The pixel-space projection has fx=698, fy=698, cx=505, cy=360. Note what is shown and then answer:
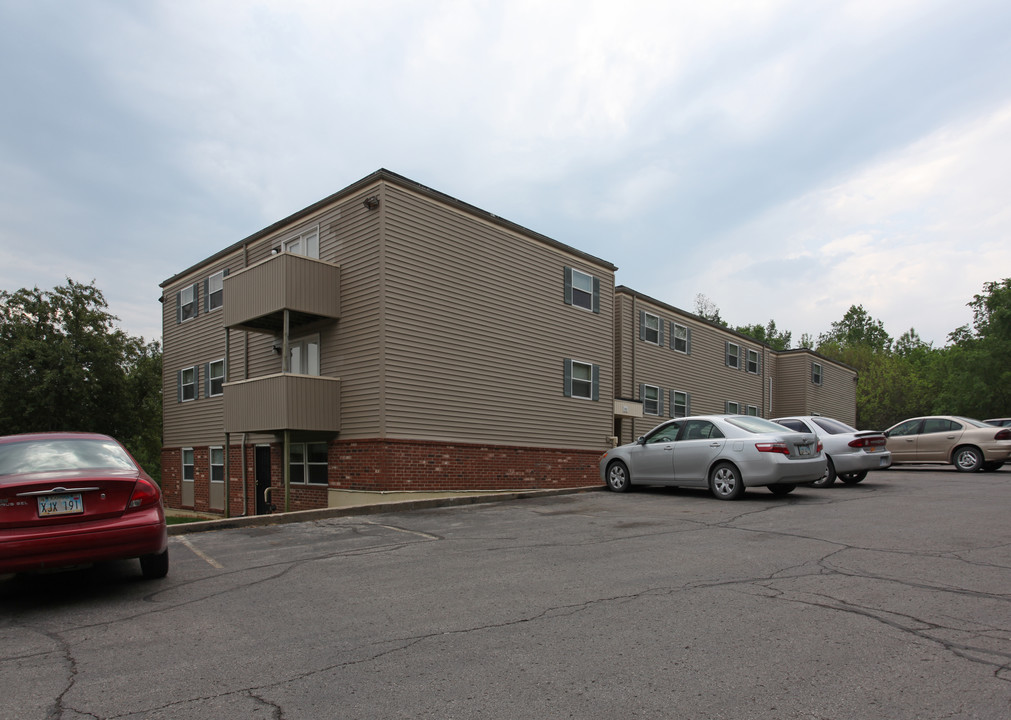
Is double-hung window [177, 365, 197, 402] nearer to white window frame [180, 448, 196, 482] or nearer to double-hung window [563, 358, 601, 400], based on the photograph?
white window frame [180, 448, 196, 482]

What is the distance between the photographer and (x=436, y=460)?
17094 millimetres

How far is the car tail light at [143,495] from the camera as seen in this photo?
6.31 metres

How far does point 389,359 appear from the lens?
16.4m

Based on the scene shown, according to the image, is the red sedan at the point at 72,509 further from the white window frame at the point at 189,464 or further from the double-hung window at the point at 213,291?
the white window frame at the point at 189,464

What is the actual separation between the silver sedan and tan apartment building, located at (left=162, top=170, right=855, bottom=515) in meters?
5.59

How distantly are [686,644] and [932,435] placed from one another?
17.9 meters

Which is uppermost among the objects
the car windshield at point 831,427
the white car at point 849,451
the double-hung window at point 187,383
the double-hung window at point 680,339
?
the double-hung window at point 680,339

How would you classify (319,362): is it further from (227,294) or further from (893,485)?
(893,485)

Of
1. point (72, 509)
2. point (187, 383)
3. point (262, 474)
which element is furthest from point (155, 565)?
point (187, 383)

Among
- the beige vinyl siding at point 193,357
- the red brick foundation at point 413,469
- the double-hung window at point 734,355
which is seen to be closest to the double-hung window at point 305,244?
the beige vinyl siding at point 193,357

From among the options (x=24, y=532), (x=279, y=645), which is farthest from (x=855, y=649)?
(x=24, y=532)

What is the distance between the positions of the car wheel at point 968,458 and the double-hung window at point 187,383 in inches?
935

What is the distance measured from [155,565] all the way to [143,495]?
0.81 metres

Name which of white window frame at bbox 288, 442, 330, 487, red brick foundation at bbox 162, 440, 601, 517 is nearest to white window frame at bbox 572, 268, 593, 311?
red brick foundation at bbox 162, 440, 601, 517
